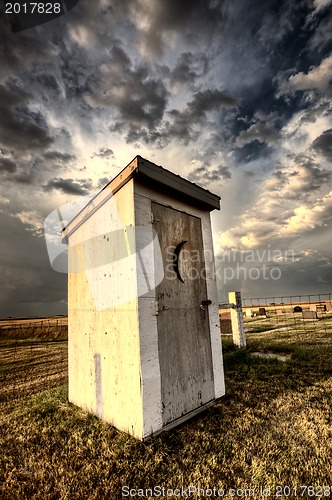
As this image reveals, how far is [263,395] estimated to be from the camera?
171 inches

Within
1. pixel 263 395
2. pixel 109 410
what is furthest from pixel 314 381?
pixel 109 410

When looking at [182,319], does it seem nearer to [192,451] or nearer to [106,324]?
[106,324]

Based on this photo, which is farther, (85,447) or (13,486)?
(85,447)

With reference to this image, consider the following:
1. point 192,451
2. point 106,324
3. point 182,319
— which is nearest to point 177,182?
point 182,319

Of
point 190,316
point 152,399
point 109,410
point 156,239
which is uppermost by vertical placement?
point 156,239

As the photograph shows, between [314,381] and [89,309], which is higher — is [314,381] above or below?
below

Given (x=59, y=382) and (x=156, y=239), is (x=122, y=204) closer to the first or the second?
(x=156, y=239)

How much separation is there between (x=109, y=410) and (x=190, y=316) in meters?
1.75

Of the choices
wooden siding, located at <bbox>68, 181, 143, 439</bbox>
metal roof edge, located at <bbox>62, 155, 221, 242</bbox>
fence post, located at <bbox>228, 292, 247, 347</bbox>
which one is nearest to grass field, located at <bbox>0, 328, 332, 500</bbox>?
wooden siding, located at <bbox>68, 181, 143, 439</bbox>

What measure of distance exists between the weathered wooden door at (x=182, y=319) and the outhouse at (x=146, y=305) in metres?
0.01

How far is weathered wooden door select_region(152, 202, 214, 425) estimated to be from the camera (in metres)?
3.60

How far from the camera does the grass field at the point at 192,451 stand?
232 cm

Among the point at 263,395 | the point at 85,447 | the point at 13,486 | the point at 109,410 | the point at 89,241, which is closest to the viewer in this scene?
the point at 13,486

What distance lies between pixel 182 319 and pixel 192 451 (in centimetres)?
158
